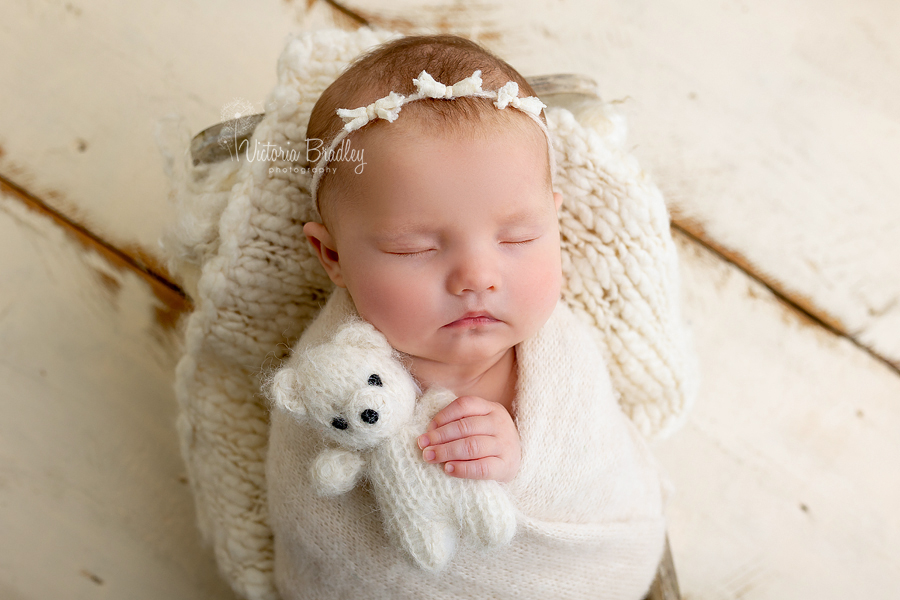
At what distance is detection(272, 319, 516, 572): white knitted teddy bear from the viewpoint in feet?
2.65

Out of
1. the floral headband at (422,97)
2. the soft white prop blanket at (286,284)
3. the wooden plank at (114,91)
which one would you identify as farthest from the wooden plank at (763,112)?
the floral headband at (422,97)

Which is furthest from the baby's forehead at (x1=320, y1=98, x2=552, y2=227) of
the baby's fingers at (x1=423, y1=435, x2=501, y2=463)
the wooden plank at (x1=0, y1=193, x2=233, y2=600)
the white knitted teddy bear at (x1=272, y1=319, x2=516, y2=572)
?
the wooden plank at (x1=0, y1=193, x2=233, y2=600)

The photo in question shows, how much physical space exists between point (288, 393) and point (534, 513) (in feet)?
1.31

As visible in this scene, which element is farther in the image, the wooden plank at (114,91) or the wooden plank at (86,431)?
the wooden plank at (114,91)

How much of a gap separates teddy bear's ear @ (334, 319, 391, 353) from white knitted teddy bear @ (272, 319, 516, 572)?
12mm

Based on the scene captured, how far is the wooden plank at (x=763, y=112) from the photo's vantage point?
157cm

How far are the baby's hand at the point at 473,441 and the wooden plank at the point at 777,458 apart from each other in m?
0.72

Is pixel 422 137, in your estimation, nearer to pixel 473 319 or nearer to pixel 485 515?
pixel 473 319

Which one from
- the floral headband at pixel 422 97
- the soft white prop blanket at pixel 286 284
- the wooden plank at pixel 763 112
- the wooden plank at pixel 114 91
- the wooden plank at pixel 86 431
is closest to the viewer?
the floral headband at pixel 422 97

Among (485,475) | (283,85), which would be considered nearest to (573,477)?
(485,475)

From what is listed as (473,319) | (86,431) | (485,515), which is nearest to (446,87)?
(473,319)

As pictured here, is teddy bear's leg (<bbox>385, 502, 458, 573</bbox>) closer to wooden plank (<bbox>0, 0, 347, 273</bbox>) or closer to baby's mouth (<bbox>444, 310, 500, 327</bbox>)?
baby's mouth (<bbox>444, 310, 500, 327</bbox>)

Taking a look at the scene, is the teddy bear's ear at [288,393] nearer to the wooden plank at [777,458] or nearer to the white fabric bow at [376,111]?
the white fabric bow at [376,111]

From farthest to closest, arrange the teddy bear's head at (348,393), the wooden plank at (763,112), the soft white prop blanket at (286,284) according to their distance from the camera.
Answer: the wooden plank at (763,112) < the soft white prop blanket at (286,284) < the teddy bear's head at (348,393)
